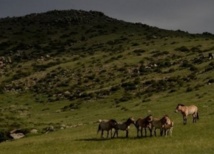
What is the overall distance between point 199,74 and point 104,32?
90.7m

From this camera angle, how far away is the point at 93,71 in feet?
391

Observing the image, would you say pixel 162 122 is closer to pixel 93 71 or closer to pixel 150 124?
pixel 150 124

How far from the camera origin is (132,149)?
33.7 meters

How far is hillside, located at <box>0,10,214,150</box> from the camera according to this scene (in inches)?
3152

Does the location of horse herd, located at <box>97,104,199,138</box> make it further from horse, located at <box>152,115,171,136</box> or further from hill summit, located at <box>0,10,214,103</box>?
hill summit, located at <box>0,10,214,103</box>

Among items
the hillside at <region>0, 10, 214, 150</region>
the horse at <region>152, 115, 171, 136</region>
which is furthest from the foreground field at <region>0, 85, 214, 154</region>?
the hillside at <region>0, 10, 214, 150</region>

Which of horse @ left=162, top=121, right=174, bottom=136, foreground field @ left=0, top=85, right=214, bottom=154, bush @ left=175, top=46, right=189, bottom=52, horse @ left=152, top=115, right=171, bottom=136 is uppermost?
bush @ left=175, top=46, right=189, bottom=52

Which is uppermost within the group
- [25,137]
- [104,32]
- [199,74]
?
[104,32]

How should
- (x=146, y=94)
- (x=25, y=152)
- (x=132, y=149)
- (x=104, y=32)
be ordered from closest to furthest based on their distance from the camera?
(x=132, y=149) < (x=25, y=152) < (x=146, y=94) < (x=104, y=32)

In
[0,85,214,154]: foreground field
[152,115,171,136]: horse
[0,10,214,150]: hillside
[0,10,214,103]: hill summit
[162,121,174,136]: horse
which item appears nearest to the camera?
[0,85,214,154]: foreground field

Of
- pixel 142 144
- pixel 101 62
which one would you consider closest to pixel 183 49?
pixel 101 62

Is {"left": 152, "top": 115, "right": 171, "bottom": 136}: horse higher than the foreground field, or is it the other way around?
{"left": 152, "top": 115, "right": 171, "bottom": 136}: horse

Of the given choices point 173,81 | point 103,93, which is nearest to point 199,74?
point 173,81

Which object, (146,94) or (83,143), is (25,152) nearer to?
(83,143)
